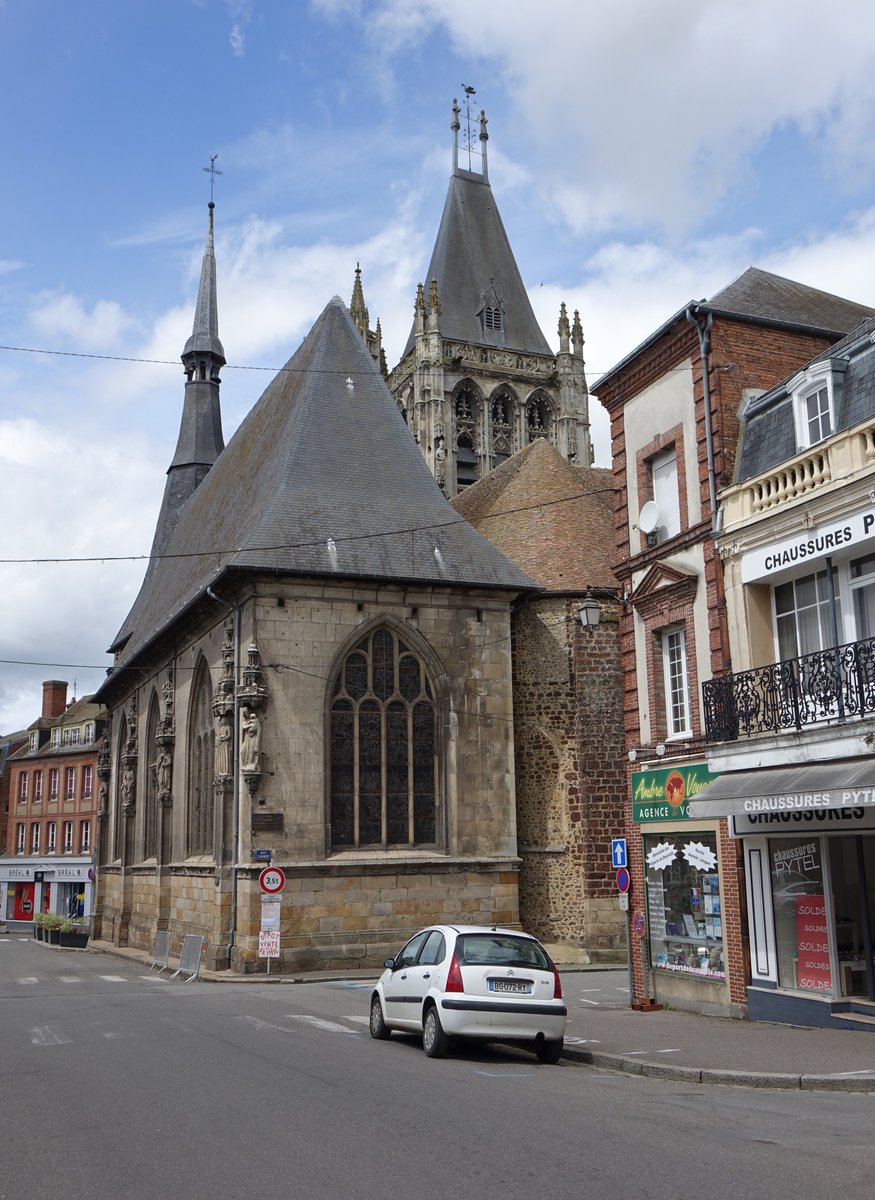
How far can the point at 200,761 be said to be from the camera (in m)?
26.8

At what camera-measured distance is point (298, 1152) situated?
6480mm

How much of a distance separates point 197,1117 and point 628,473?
36.6ft

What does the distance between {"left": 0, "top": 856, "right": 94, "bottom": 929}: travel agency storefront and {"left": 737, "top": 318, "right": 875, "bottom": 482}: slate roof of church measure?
45.5 metres

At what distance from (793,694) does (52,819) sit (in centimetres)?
5117

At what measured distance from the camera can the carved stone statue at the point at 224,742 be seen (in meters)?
22.5

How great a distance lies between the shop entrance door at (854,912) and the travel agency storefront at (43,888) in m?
46.0

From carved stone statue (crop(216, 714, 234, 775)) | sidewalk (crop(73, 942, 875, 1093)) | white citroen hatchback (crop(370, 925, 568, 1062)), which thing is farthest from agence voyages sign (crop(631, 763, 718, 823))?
carved stone statue (crop(216, 714, 234, 775))

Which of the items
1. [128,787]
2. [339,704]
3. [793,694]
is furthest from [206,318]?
[793,694]

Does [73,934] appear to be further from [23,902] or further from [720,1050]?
[720,1050]

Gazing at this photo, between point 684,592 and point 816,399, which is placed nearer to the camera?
point 816,399

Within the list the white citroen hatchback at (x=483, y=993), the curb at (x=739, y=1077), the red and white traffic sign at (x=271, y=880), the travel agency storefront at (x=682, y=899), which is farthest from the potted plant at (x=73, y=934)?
the curb at (x=739, y=1077)

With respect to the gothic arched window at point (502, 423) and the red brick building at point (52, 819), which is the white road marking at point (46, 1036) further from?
the red brick building at point (52, 819)

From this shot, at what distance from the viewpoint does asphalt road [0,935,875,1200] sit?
588 centimetres

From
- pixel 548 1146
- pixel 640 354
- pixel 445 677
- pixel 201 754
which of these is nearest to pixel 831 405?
pixel 640 354
